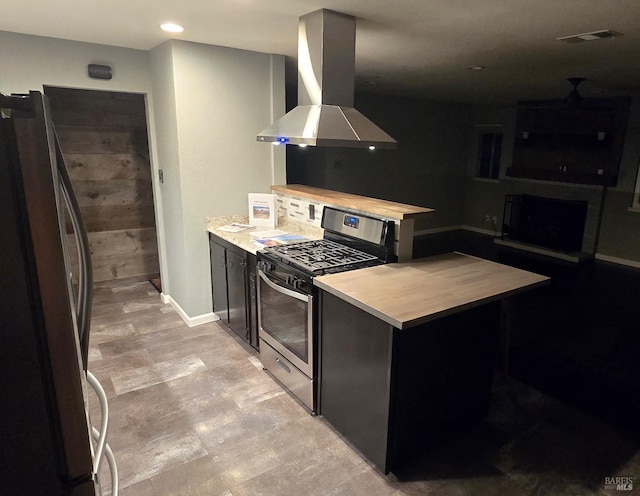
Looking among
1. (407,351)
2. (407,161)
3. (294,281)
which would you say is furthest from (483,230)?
(407,351)

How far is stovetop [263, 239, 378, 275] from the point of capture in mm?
2493

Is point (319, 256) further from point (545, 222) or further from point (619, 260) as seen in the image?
point (619, 260)

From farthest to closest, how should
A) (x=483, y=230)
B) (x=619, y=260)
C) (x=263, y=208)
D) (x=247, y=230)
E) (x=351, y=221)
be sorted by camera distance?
(x=483, y=230)
(x=619, y=260)
(x=263, y=208)
(x=247, y=230)
(x=351, y=221)

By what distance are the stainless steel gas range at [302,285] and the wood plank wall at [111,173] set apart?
244cm

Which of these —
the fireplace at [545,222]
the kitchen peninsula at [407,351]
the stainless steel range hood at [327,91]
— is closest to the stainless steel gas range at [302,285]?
the kitchen peninsula at [407,351]

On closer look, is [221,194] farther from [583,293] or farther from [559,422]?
[583,293]

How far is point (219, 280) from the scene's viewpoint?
3598mm

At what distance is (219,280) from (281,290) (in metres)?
1.17

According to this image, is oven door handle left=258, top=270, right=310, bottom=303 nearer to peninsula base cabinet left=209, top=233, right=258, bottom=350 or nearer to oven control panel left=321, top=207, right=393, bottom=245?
peninsula base cabinet left=209, top=233, right=258, bottom=350

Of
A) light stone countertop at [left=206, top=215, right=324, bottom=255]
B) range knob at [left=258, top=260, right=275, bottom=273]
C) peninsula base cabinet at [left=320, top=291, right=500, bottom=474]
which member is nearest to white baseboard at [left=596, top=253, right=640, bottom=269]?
peninsula base cabinet at [left=320, top=291, right=500, bottom=474]

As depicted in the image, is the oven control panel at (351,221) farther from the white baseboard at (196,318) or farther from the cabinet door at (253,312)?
the white baseboard at (196,318)

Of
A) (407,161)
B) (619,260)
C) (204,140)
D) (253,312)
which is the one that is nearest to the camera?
(253,312)

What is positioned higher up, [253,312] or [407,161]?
[407,161]

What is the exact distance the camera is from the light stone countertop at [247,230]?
3133 millimetres
